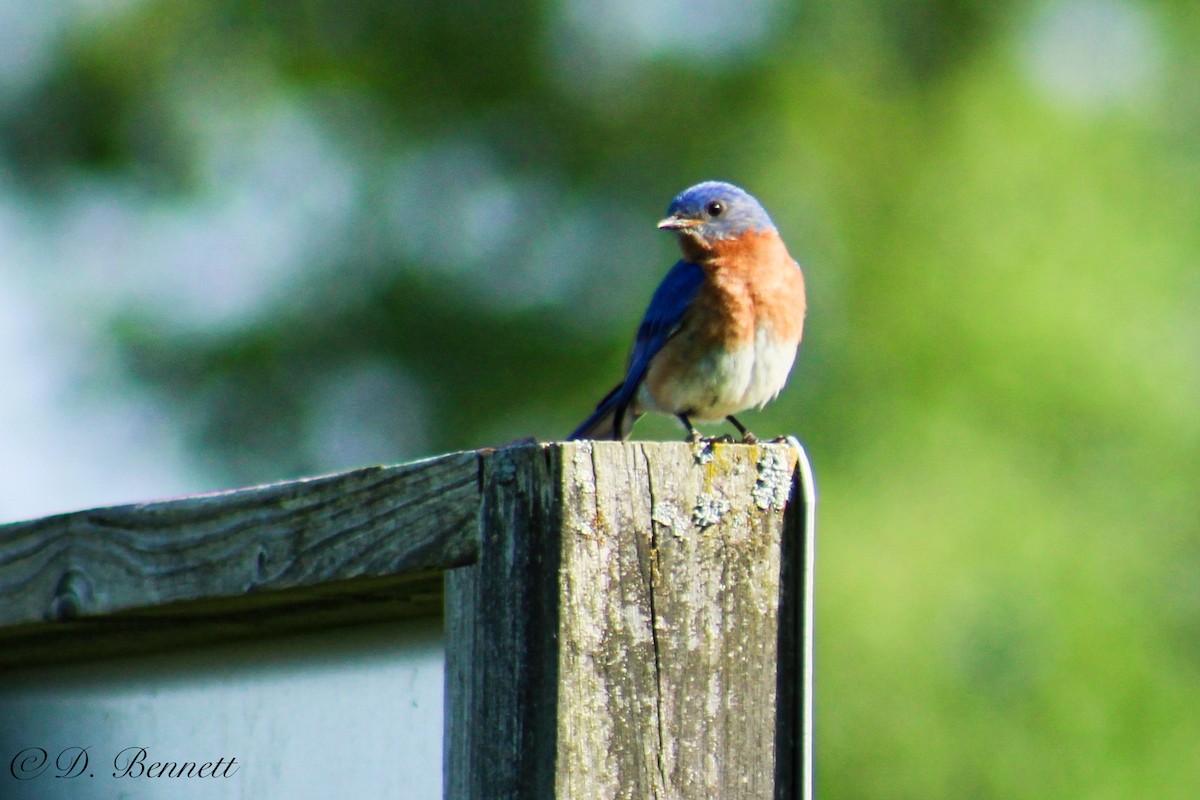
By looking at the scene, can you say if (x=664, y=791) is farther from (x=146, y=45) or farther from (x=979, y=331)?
(x=146, y=45)

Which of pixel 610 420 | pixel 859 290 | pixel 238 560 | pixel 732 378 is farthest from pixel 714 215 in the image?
pixel 859 290

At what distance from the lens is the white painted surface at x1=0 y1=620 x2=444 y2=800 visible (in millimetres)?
2326

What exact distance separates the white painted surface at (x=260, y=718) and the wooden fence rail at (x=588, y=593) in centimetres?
9

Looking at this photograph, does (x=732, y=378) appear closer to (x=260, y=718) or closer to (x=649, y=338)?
(x=649, y=338)

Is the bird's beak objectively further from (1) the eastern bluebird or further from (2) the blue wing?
(2) the blue wing

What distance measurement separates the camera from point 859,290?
1460 centimetres

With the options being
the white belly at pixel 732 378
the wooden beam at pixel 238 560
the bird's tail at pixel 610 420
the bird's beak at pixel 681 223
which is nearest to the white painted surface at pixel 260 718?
the wooden beam at pixel 238 560

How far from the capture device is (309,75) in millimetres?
16656

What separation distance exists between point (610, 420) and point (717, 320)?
800 mm

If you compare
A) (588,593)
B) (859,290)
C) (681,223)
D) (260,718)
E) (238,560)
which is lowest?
(260,718)

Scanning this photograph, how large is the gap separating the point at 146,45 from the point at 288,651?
47.7 ft

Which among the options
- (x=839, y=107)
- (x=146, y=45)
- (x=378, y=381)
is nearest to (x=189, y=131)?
(x=146, y=45)

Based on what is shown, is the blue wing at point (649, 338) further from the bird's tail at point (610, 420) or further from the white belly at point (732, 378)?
the white belly at point (732, 378)

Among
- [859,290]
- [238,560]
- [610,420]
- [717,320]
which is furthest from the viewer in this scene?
[859,290]
